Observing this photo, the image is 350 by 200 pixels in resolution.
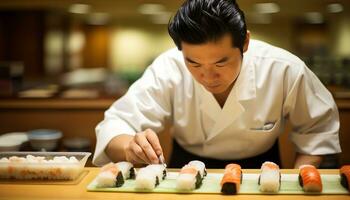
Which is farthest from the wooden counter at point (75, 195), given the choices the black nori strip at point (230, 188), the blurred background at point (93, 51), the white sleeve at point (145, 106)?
the blurred background at point (93, 51)

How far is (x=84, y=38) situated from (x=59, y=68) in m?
1.56

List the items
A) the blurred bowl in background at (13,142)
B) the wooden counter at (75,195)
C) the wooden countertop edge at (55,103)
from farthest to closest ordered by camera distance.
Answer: the wooden countertop edge at (55,103)
the blurred bowl in background at (13,142)
the wooden counter at (75,195)

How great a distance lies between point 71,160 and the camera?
4.45 feet

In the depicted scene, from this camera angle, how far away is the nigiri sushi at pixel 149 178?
1.23 meters

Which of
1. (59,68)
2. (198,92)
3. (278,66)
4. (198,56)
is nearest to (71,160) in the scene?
(198,56)

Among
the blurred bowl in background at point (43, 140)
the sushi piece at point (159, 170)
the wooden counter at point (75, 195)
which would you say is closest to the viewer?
the wooden counter at point (75, 195)

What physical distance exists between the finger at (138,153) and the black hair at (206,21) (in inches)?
15.7

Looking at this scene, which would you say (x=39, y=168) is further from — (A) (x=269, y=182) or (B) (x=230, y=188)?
(A) (x=269, y=182)

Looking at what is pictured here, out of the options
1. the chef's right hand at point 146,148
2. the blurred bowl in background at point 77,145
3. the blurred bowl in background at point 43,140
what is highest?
the chef's right hand at point 146,148

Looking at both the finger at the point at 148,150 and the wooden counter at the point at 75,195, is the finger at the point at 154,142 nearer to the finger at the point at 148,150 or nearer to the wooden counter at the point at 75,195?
the finger at the point at 148,150

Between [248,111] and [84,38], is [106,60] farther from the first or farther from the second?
[248,111]

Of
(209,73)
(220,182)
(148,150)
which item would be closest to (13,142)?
(148,150)

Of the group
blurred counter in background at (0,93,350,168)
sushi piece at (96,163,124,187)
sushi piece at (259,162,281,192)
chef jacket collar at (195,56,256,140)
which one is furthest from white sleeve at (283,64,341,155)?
blurred counter in background at (0,93,350,168)

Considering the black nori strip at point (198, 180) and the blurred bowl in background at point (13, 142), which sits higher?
the black nori strip at point (198, 180)
